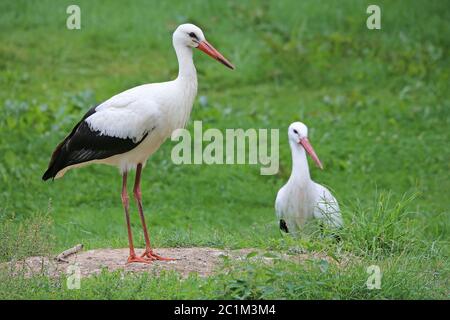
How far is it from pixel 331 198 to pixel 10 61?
7149 mm

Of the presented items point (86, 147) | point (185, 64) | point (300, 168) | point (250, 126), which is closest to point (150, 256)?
point (86, 147)

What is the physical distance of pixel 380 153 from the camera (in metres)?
11.8

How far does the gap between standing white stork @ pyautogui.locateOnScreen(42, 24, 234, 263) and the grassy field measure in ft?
1.96

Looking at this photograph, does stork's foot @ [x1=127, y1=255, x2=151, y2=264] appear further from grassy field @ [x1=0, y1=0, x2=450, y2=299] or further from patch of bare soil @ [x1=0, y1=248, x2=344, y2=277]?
grassy field @ [x1=0, y1=0, x2=450, y2=299]

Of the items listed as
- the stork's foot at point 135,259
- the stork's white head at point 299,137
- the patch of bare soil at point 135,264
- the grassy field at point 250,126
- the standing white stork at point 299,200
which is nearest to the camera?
the grassy field at point 250,126

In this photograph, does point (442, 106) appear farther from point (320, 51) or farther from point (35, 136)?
point (35, 136)

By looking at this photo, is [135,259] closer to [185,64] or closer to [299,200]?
[185,64]

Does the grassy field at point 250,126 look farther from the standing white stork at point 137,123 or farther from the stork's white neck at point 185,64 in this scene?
the stork's white neck at point 185,64

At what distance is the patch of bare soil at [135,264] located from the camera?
7086 mm

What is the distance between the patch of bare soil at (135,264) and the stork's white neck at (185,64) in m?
1.43

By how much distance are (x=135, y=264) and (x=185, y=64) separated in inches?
65.8

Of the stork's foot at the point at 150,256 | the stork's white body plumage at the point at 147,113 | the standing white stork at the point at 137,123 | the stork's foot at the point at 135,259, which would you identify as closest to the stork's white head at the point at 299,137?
the standing white stork at the point at 137,123

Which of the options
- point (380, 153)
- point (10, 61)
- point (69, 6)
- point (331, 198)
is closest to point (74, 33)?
point (69, 6)

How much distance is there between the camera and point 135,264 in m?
7.34
